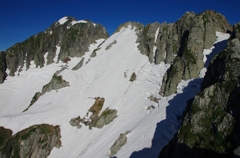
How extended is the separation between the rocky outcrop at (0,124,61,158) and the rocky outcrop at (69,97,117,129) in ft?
17.8

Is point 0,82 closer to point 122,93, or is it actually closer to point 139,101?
point 122,93

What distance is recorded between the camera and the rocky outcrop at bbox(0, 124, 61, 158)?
1407 inches

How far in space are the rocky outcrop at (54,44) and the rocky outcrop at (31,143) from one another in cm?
5215

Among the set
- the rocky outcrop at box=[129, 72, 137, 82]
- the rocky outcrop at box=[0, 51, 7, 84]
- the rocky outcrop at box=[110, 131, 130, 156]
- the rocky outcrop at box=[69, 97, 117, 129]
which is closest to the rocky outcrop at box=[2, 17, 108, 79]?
the rocky outcrop at box=[0, 51, 7, 84]

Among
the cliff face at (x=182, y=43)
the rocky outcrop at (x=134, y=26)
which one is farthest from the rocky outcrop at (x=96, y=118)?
the rocky outcrop at (x=134, y=26)

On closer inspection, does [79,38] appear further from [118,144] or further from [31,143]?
[118,144]

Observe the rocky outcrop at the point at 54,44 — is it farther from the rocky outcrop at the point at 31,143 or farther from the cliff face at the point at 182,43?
the rocky outcrop at the point at 31,143

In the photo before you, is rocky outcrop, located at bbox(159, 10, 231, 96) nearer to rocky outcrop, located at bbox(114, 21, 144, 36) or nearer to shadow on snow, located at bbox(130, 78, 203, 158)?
shadow on snow, located at bbox(130, 78, 203, 158)

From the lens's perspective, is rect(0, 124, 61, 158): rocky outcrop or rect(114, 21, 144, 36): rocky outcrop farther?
rect(114, 21, 144, 36): rocky outcrop

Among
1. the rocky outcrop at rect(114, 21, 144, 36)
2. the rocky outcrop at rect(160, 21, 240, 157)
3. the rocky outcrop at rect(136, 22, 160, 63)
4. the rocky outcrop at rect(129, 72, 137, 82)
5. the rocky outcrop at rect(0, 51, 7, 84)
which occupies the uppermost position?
the rocky outcrop at rect(0, 51, 7, 84)

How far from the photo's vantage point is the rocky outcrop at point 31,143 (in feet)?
117

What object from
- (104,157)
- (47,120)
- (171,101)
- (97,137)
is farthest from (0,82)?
(171,101)

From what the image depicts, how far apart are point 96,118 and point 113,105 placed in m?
4.90

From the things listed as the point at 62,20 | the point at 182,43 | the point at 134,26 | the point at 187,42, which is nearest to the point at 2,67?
the point at 62,20
